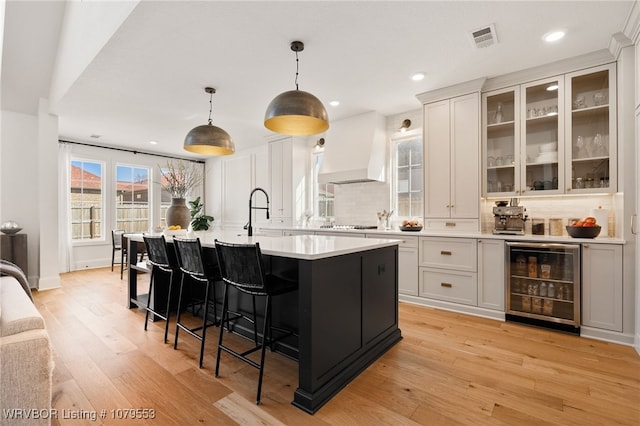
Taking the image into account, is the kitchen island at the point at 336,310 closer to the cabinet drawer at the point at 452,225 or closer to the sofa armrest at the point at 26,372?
the sofa armrest at the point at 26,372

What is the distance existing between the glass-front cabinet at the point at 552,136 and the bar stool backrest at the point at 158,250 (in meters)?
3.58

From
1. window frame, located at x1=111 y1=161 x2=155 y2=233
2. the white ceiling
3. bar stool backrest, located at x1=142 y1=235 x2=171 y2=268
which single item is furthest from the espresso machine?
window frame, located at x1=111 y1=161 x2=155 y2=233

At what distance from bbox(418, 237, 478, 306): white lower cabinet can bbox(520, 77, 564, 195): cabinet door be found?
0.96m

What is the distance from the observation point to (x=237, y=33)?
8.71 ft

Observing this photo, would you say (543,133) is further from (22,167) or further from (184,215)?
(22,167)

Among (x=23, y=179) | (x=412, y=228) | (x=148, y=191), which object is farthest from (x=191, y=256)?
(x=148, y=191)

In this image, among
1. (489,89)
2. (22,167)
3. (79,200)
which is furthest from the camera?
(79,200)

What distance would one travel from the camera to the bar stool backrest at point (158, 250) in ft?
9.40

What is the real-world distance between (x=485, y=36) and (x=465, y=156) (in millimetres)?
1392

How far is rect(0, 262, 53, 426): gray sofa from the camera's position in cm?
135

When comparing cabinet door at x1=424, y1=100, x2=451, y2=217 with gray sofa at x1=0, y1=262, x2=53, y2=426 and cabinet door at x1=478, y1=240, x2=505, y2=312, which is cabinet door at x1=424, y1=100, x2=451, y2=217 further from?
gray sofa at x1=0, y1=262, x2=53, y2=426

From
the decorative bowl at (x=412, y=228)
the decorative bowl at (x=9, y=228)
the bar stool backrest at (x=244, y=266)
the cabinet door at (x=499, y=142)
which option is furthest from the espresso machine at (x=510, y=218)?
the decorative bowl at (x=9, y=228)

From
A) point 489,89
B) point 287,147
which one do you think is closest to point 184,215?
point 287,147

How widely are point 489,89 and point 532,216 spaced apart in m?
1.58
